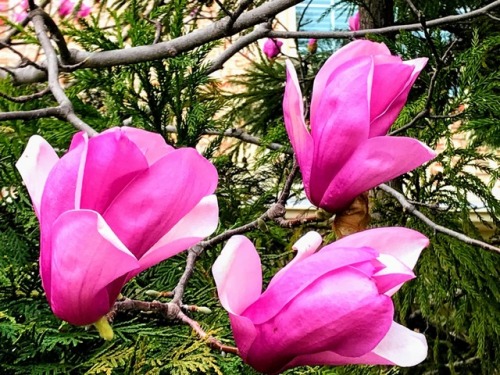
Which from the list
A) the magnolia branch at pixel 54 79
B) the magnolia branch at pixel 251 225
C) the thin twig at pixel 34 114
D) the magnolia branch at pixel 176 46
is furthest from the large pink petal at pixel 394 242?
the magnolia branch at pixel 176 46

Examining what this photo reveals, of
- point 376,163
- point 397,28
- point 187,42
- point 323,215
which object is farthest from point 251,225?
point 397,28

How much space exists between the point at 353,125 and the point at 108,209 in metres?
0.20

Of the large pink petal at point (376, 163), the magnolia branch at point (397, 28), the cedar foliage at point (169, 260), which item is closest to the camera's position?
the large pink petal at point (376, 163)

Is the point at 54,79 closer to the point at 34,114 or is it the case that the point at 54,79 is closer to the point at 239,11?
the point at 34,114

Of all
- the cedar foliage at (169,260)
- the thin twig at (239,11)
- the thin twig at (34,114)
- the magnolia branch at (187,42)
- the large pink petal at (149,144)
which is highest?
the thin twig at (239,11)

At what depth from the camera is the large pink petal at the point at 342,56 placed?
1.74 feet

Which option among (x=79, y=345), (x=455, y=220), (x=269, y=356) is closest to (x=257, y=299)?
(x=269, y=356)

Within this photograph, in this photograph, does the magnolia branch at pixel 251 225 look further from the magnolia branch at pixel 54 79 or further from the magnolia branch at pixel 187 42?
the magnolia branch at pixel 187 42

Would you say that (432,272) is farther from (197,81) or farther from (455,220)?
(197,81)

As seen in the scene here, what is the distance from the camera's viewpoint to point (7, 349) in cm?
63

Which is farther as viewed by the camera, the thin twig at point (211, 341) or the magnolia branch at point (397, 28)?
the magnolia branch at point (397, 28)

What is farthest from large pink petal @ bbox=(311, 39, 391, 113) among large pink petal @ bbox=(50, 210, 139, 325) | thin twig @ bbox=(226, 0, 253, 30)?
thin twig @ bbox=(226, 0, 253, 30)

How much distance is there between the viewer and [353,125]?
0.49 m

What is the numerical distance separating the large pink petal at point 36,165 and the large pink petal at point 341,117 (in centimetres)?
21
